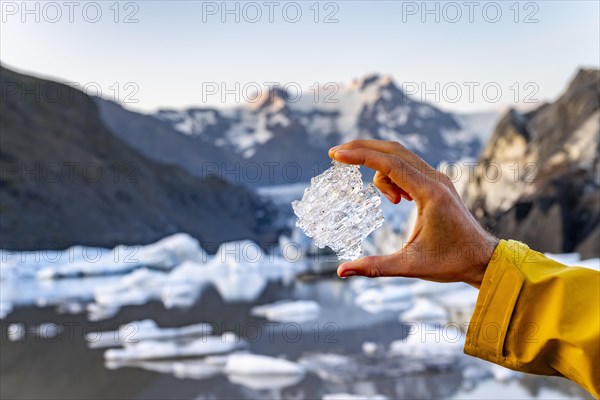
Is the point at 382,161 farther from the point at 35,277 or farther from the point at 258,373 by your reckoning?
the point at 35,277

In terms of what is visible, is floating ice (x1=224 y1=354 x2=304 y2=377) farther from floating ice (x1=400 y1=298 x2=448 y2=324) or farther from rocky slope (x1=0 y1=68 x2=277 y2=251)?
rocky slope (x1=0 y1=68 x2=277 y2=251)

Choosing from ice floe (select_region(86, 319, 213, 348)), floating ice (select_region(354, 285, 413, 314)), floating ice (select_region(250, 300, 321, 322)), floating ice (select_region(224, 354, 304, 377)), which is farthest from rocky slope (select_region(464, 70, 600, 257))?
floating ice (select_region(224, 354, 304, 377))

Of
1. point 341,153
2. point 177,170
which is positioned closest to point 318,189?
point 341,153

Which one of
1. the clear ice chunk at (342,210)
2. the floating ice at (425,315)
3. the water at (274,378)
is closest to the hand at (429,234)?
the clear ice chunk at (342,210)

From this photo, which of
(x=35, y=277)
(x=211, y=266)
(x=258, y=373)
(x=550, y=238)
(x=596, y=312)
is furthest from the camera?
(x=211, y=266)

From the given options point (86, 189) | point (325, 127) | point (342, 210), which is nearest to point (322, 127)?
point (325, 127)

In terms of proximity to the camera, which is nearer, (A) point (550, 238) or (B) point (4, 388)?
(B) point (4, 388)
